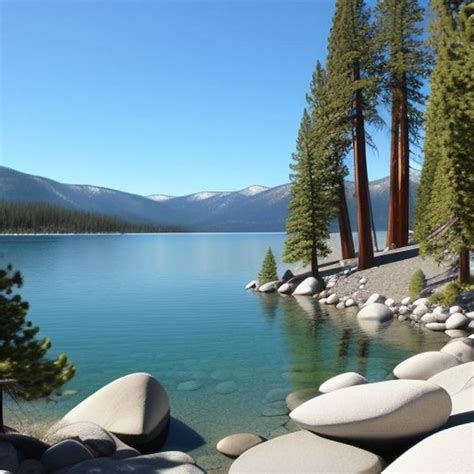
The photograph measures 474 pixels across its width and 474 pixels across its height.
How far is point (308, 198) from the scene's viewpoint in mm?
33312

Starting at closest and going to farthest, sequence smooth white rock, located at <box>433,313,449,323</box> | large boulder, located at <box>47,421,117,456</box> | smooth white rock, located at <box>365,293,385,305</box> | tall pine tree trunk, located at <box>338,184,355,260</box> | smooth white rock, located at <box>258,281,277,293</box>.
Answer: large boulder, located at <box>47,421,117,456</box> < smooth white rock, located at <box>433,313,449,323</box> < smooth white rock, located at <box>365,293,385,305</box> < smooth white rock, located at <box>258,281,277,293</box> < tall pine tree trunk, located at <box>338,184,355,260</box>

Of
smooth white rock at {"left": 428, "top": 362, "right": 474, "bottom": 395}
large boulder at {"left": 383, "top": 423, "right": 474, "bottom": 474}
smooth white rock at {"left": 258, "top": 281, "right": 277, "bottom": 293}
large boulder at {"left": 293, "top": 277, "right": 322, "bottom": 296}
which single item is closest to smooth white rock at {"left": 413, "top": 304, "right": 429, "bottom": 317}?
large boulder at {"left": 293, "top": 277, "right": 322, "bottom": 296}

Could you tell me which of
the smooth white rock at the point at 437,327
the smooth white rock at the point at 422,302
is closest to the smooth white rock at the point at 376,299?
the smooth white rock at the point at 422,302

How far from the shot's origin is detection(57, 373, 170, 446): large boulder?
9570 mm

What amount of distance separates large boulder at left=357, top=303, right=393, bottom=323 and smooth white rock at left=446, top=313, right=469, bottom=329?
321 cm

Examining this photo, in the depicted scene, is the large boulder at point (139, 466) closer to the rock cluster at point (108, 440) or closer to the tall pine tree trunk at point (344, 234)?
the rock cluster at point (108, 440)

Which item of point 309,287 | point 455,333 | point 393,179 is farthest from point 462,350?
point 393,179

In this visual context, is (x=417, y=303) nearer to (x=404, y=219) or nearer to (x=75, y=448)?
(x=404, y=219)

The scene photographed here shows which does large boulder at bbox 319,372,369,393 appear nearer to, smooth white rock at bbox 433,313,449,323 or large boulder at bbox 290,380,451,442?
large boulder at bbox 290,380,451,442

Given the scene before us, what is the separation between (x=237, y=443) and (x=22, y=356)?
13.6 ft

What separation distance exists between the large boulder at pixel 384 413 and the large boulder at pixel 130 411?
3175mm

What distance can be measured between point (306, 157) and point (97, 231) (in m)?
165

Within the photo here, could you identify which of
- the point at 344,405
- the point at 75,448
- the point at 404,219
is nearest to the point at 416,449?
the point at 344,405

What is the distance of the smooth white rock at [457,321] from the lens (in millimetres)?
19375
